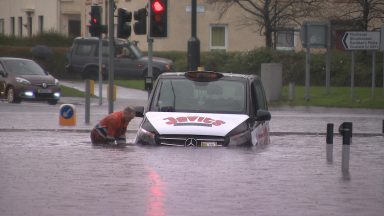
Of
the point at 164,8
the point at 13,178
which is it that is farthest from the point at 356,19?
the point at 13,178

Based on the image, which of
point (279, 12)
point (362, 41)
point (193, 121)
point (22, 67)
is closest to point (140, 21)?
point (193, 121)

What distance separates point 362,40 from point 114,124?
1873cm

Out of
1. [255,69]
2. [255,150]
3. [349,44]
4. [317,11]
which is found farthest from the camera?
[317,11]

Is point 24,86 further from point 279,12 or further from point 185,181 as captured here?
point 185,181

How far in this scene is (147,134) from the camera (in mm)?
17234

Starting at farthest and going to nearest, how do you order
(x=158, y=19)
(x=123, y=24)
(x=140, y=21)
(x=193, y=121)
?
1. (x=158, y=19)
2. (x=140, y=21)
3. (x=123, y=24)
4. (x=193, y=121)

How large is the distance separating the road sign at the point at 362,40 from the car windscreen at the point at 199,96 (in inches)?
731

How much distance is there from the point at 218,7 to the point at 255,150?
40003 millimetres

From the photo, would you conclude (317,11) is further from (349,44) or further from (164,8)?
(164,8)

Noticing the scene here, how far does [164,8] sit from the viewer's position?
25.1 metres

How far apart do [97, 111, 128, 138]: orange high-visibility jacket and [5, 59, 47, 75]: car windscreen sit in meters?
18.3

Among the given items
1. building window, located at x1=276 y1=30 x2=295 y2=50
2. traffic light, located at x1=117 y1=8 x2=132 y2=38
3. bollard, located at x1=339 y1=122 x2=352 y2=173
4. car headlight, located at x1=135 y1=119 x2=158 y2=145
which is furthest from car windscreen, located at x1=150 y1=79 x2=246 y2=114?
building window, located at x1=276 y1=30 x2=295 y2=50

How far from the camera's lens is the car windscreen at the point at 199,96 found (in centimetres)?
1792

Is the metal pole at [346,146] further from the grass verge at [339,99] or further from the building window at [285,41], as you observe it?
the building window at [285,41]
